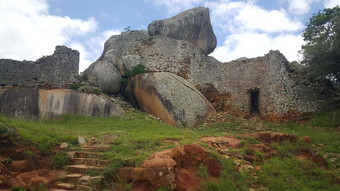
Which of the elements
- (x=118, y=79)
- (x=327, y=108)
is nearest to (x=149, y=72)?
(x=118, y=79)

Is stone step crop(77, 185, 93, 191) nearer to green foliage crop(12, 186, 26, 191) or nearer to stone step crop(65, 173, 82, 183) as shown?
stone step crop(65, 173, 82, 183)

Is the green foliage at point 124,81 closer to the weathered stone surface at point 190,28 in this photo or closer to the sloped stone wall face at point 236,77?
the sloped stone wall face at point 236,77

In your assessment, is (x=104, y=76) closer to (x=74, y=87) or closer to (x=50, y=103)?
(x=74, y=87)

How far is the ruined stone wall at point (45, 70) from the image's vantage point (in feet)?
44.3

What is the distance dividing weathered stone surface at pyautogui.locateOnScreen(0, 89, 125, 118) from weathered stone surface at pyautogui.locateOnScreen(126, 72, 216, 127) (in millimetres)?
2378

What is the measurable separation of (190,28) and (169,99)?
871 cm

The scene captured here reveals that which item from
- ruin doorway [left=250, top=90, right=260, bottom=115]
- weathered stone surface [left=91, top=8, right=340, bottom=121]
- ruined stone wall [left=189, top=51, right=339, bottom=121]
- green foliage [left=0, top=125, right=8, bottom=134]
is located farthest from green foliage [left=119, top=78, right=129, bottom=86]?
green foliage [left=0, top=125, right=8, bottom=134]

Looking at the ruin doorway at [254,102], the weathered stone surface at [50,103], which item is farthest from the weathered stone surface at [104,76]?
the ruin doorway at [254,102]

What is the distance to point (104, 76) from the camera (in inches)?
672

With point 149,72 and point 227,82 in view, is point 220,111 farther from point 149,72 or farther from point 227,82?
point 149,72

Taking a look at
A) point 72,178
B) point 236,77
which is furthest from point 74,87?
point 236,77

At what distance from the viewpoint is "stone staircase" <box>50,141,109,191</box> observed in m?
5.44

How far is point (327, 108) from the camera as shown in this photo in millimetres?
13469

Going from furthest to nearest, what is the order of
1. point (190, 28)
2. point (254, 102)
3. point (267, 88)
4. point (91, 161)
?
A: point (190, 28)
point (254, 102)
point (267, 88)
point (91, 161)
